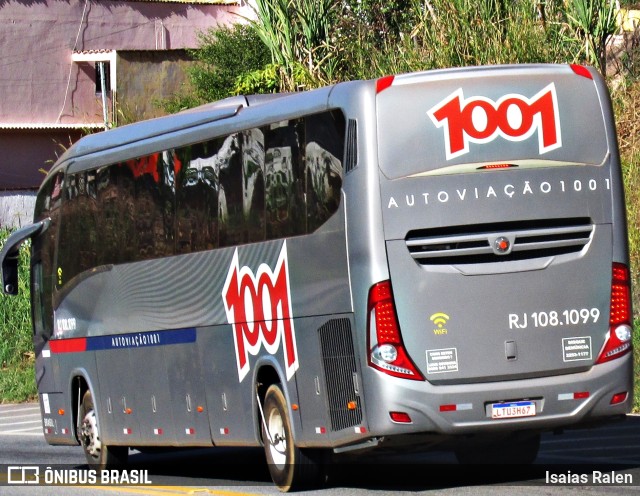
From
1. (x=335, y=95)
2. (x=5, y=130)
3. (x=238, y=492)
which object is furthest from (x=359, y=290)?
(x=5, y=130)

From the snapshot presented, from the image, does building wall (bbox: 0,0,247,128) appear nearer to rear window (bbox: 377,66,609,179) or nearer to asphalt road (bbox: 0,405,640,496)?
asphalt road (bbox: 0,405,640,496)

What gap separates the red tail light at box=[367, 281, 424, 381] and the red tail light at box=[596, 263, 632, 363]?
158cm

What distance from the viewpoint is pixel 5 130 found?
4844 centimetres

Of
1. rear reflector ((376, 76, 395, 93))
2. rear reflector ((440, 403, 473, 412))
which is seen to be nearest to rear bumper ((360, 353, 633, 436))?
rear reflector ((440, 403, 473, 412))

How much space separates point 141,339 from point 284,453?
339 cm

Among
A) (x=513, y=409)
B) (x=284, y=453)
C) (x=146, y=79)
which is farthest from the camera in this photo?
(x=146, y=79)

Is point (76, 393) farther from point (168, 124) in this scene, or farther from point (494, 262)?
point (494, 262)

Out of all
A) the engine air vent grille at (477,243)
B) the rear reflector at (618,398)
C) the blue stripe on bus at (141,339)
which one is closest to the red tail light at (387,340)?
the engine air vent grille at (477,243)

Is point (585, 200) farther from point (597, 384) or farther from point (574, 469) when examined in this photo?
point (574, 469)

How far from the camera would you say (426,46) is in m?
25.6

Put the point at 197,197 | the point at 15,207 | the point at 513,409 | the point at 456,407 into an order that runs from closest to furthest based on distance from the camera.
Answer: the point at 456,407
the point at 513,409
the point at 197,197
the point at 15,207

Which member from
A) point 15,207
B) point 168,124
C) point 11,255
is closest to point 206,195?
point 168,124

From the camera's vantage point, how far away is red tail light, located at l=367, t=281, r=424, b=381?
11062 millimetres

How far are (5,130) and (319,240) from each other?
38238 millimetres
